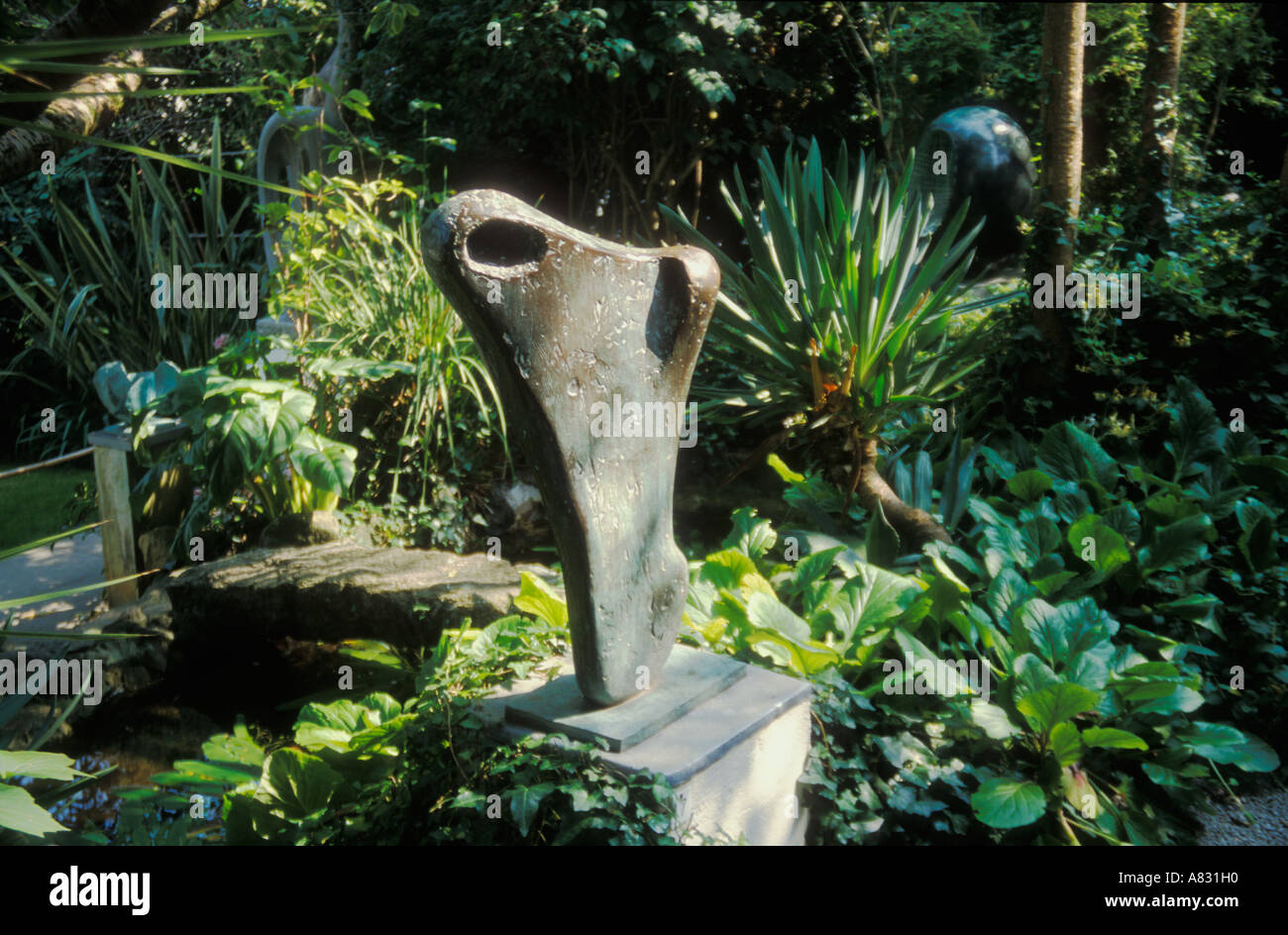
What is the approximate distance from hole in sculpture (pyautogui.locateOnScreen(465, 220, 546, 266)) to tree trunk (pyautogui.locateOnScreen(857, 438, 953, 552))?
2066 mm

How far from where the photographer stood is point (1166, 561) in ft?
10.6

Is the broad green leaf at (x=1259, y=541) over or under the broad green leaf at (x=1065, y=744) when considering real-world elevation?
over

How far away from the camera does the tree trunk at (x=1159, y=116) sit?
5.15 m

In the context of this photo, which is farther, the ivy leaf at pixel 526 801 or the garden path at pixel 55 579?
the garden path at pixel 55 579

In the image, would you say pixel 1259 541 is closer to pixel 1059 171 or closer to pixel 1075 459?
pixel 1075 459

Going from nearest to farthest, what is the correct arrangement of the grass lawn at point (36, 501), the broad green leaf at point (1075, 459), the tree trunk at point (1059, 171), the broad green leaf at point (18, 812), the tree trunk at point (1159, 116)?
1. the broad green leaf at point (18, 812)
2. the broad green leaf at point (1075, 459)
3. the tree trunk at point (1059, 171)
4. the tree trunk at point (1159, 116)
5. the grass lawn at point (36, 501)

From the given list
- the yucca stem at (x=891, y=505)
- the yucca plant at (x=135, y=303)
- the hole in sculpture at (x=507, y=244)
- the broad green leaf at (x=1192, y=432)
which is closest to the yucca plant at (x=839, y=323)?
the yucca stem at (x=891, y=505)

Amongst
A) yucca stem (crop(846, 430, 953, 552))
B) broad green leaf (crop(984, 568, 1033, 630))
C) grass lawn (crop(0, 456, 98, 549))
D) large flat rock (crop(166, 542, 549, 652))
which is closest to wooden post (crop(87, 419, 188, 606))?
large flat rock (crop(166, 542, 549, 652))

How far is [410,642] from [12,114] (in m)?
2.55

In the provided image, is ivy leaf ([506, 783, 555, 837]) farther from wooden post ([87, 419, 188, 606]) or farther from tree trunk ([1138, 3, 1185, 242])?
tree trunk ([1138, 3, 1185, 242])

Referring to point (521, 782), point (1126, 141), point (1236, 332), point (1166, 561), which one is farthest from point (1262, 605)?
point (1126, 141)

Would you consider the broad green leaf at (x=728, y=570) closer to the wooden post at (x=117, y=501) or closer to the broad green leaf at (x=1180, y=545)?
the broad green leaf at (x=1180, y=545)

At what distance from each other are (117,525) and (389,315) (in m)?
1.59

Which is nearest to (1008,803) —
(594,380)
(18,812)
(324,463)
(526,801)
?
(526,801)
